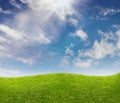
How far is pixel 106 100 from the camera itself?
132ft

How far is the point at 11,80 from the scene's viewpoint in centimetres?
4744

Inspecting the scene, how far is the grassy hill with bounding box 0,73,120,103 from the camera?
4050 centimetres

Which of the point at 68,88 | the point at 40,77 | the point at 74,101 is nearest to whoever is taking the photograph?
the point at 74,101

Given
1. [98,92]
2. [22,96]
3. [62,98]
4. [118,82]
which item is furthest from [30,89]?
[118,82]

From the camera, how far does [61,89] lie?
4281 cm

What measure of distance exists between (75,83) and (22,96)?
27.0 feet

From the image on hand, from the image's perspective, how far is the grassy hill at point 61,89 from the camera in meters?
40.5

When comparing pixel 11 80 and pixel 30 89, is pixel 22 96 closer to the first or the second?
pixel 30 89

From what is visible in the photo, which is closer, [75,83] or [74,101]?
[74,101]

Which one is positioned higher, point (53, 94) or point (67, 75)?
point (67, 75)

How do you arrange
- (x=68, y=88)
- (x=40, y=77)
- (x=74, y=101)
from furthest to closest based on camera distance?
(x=40, y=77)
(x=68, y=88)
(x=74, y=101)

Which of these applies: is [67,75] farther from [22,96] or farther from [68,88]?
[22,96]

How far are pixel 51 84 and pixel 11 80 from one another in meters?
7.03

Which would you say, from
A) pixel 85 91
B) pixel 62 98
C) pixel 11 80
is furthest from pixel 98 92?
pixel 11 80
